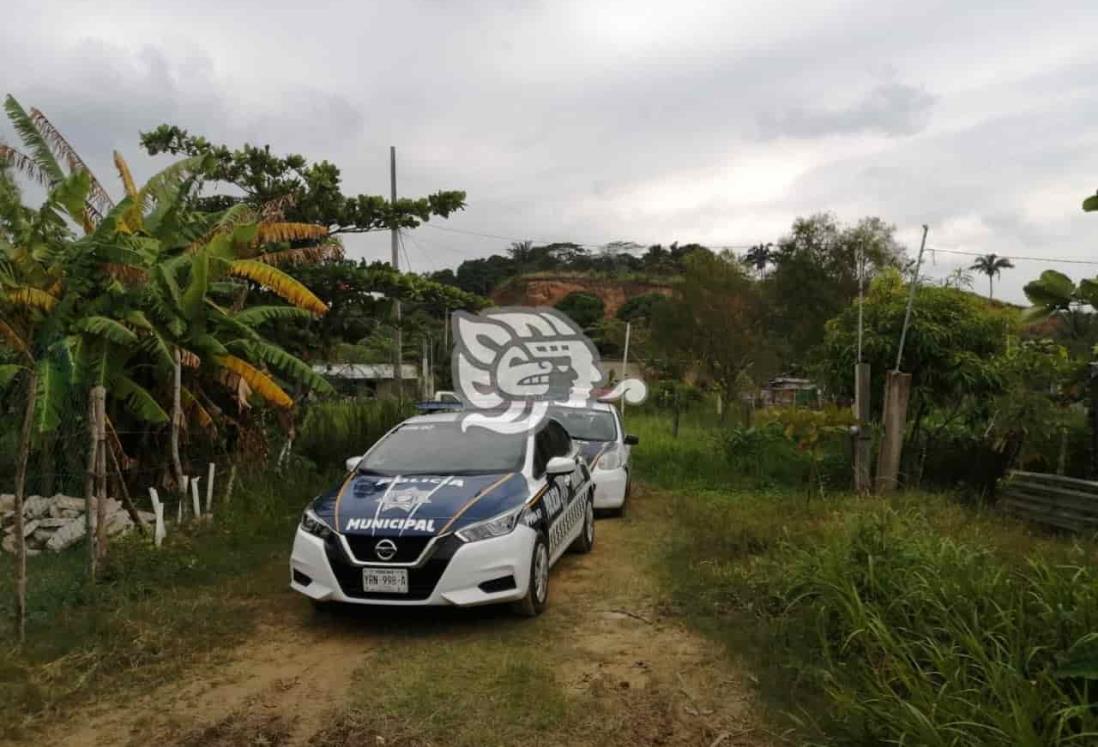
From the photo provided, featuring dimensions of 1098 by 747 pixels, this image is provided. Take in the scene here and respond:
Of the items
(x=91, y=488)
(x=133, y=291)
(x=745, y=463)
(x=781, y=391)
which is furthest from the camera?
(x=781, y=391)

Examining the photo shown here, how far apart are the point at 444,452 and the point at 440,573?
1.59m

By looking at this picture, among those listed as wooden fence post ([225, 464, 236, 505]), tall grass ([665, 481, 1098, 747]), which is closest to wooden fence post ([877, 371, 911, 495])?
tall grass ([665, 481, 1098, 747])

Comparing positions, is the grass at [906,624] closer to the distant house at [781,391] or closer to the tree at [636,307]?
the distant house at [781,391]

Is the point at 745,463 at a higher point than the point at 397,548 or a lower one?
lower

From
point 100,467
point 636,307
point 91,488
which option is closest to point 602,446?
point 100,467

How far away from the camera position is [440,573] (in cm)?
552

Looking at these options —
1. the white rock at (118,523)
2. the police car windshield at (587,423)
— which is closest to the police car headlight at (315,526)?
the white rock at (118,523)

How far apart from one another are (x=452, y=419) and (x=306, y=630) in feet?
7.93

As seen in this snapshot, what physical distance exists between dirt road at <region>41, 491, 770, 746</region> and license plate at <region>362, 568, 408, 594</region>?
0.36 meters

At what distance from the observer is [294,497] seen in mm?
9906

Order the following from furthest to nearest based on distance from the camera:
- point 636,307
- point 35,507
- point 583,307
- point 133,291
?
point 583,307, point 636,307, point 133,291, point 35,507

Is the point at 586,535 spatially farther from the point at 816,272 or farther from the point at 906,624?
the point at 816,272

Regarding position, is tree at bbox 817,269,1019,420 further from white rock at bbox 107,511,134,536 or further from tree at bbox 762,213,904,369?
tree at bbox 762,213,904,369

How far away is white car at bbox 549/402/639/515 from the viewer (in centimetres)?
1009
